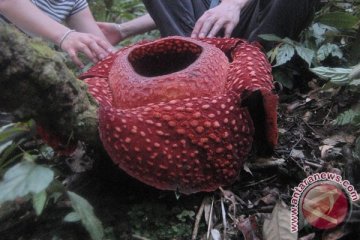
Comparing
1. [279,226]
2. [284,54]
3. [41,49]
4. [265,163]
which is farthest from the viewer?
[284,54]

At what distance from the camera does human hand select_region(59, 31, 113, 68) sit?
221cm

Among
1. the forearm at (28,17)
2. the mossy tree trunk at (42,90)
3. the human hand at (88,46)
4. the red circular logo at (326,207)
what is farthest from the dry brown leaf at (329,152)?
the forearm at (28,17)

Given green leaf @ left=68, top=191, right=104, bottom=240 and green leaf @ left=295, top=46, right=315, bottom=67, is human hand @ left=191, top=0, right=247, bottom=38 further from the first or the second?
green leaf @ left=68, top=191, right=104, bottom=240

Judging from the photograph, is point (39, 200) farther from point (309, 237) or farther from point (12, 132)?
point (309, 237)

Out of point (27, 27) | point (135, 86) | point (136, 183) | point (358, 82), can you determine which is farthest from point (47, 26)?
point (358, 82)

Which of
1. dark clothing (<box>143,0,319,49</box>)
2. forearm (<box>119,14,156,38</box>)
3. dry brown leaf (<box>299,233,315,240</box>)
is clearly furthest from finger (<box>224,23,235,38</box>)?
forearm (<box>119,14,156,38</box>)

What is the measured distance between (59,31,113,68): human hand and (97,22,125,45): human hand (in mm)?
1301

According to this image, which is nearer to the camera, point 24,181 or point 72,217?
point 24,181

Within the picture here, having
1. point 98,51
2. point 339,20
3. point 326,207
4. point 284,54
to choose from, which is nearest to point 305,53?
point 284,54

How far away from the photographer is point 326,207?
1439mm

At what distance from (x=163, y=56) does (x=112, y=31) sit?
66.0 inches

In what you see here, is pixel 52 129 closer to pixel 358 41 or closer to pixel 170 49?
pixel 170 49

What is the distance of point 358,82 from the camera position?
194cm

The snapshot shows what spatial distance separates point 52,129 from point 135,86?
371 mm
